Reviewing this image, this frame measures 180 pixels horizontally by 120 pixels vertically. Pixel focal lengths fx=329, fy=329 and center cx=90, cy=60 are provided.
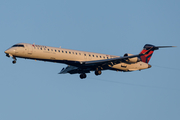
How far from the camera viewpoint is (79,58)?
35.4 m

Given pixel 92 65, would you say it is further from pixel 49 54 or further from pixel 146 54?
pixel 146 54

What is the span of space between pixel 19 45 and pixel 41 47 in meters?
2.22

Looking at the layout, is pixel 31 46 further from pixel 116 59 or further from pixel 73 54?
pixel 116 59

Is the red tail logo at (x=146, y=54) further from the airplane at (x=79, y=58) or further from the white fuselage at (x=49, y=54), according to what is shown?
the white fuselage at (x=49, y=54)

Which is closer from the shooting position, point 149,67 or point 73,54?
point 73,54

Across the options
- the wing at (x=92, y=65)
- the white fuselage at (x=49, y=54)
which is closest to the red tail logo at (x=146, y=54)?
the wing at (x=92, y=65)

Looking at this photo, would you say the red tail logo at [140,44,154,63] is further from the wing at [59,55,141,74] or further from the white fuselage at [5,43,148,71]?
the white fuselage at [5,43,148,71]

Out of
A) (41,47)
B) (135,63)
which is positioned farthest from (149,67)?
(41,47)

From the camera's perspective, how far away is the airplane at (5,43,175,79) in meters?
33.2

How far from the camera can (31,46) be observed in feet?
110

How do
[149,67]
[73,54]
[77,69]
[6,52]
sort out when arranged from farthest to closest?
[149,67] → [77,69] → [73,54] → [6,52]

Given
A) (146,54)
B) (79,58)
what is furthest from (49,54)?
(146,54)

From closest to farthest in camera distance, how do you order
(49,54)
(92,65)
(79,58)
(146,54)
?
(49,54) → (79,58) → (92,65) → (146,54)

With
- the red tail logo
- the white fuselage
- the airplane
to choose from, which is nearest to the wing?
the airplane
